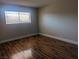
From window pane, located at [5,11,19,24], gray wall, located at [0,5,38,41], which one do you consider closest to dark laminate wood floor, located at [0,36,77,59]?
gray wall, located at [0,5,38,41]

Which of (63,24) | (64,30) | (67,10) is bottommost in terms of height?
(64,30)

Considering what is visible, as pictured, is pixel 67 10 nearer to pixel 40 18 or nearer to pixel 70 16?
pixel 70 16

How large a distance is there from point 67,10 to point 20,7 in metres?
3.06

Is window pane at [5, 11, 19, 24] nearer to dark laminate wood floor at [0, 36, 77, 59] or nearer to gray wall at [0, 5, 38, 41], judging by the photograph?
gray wall at [0, 5, 38, 41]

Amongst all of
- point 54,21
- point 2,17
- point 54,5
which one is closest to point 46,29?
point 54,21

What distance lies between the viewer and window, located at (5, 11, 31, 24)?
4646mm

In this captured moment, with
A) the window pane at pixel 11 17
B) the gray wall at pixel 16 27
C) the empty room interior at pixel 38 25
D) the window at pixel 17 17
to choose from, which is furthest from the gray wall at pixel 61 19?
the window pane at pixel 11 17

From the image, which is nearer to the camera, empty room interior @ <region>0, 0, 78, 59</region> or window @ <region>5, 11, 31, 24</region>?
empty room interior @ <region>0, 0, 78, 59</region>

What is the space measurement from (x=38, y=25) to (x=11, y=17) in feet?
7.58

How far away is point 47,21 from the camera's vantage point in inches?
213

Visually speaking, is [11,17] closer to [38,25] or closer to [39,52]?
[38,25]

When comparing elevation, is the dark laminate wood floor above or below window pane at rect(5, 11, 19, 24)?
below

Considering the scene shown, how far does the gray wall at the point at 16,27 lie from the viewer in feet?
14.2

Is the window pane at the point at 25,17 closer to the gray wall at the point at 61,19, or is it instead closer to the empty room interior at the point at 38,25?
the empty room interior at the point at 38,25
